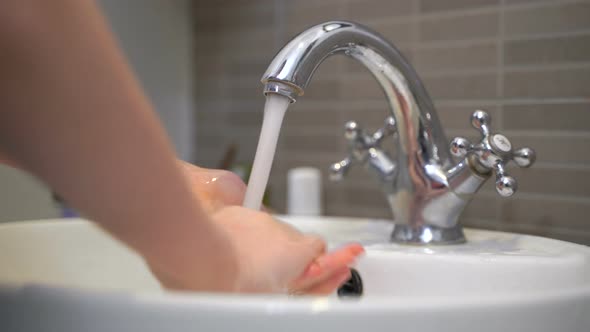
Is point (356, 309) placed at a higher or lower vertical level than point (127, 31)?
lower

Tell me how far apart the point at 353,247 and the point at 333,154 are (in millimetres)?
559

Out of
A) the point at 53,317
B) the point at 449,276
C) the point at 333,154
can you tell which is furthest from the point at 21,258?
the point at 333,154

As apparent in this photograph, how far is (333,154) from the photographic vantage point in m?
1.06

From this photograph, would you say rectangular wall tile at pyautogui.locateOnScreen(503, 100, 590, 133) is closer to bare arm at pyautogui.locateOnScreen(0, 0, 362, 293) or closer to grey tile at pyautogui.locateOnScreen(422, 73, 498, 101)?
grey tile at pyautogui.locateOnScreen(422, 73, 498, 101)

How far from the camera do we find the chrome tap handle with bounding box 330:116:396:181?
78 centimetres

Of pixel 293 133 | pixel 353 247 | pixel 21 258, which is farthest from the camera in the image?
pixel 293 133

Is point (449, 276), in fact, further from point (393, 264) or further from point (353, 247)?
point (353, 247)

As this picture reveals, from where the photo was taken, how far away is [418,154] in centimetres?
73

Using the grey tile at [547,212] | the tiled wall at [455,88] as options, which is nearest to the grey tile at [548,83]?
the tiled wall at [455,88]

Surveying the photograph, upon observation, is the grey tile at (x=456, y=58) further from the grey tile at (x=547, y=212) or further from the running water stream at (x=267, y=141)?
the running water stream at (x=267, y=141)

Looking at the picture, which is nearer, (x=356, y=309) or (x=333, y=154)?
(x=356, y=309)

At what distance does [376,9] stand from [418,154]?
0.33m

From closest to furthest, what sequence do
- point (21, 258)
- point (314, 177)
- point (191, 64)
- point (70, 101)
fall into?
1. point (70, 101)
2. point (21, 258)
3. point (314, 177)
4. point (191, 64)

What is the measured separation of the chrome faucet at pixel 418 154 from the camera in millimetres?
668
